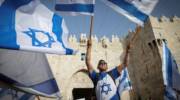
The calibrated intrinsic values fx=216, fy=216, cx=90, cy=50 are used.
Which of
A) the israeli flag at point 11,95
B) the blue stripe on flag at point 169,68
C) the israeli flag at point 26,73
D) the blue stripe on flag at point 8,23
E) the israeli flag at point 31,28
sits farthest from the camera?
the blue stripe on flag at point 169,68

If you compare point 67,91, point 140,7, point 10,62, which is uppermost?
point 140,7

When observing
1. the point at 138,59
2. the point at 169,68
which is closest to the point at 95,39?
the point at 138,59

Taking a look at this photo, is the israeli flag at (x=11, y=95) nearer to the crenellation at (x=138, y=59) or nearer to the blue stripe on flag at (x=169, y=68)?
the blue stripe on flag at (x=169, y=68)

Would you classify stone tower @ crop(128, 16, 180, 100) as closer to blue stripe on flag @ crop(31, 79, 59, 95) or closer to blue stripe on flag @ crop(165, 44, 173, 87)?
blue stripe on flag @ crop(165, 44, 173, 87)

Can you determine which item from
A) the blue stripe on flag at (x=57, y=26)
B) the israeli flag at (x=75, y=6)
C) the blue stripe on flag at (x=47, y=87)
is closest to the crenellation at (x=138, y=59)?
the blue stripe on flag at (x=47, y=87)

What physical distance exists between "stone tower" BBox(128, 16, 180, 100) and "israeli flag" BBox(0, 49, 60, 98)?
16050 mm

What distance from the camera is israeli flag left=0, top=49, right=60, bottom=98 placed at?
530cm

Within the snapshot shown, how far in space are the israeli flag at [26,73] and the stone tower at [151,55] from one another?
16050 mm

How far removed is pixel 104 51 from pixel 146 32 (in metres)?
5.15

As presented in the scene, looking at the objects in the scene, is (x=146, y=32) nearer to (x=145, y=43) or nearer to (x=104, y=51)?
(x=145, y=43)

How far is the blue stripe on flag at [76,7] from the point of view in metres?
4.66

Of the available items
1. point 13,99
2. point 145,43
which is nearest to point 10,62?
point 13,99

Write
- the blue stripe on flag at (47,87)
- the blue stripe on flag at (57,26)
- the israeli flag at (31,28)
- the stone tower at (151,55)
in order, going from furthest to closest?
the stone tower at (151,55), the blue stripe on flag at (47,87), the blue stripe on flag at (57,26), the israeli flag at (31,28)

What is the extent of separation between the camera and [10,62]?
5477 mm
